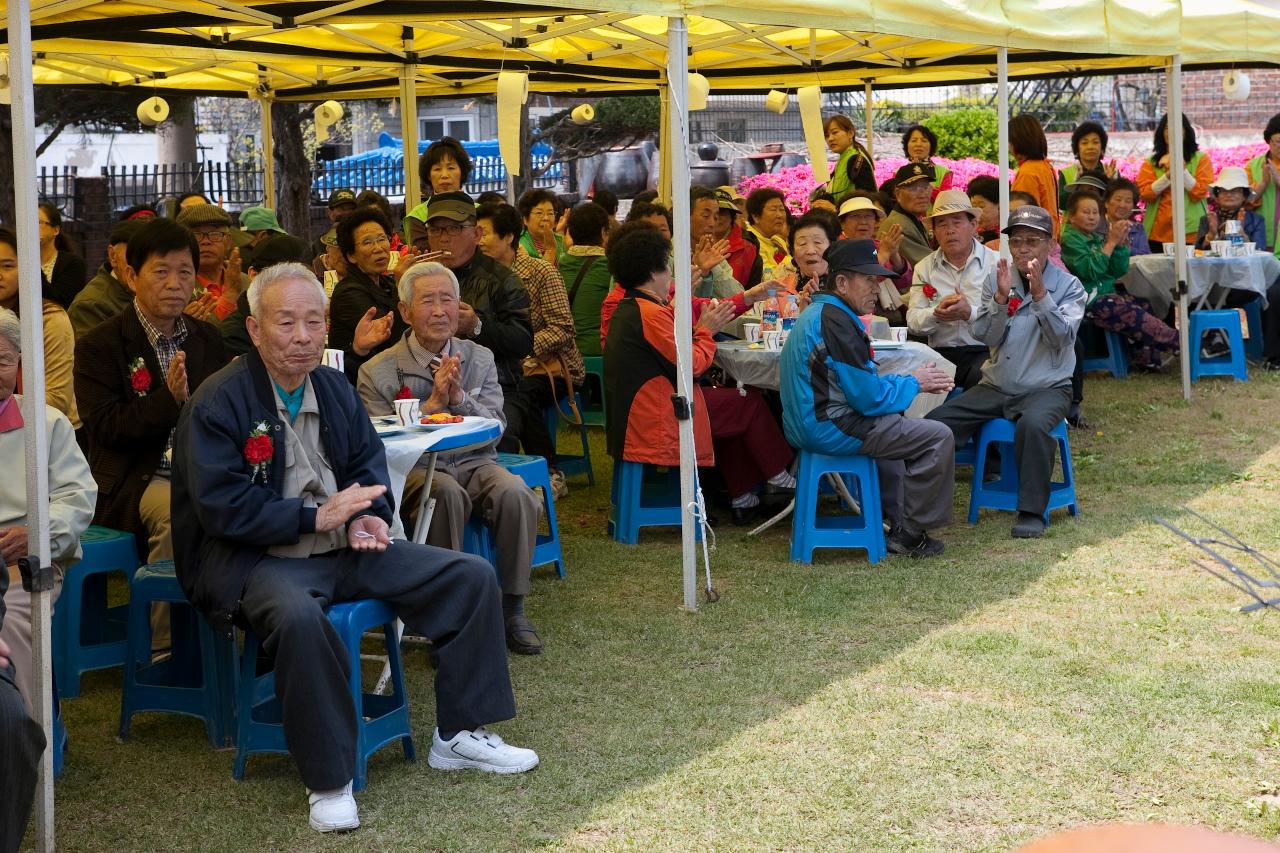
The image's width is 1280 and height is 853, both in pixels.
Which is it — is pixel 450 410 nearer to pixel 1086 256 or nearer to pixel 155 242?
pixel 155 242

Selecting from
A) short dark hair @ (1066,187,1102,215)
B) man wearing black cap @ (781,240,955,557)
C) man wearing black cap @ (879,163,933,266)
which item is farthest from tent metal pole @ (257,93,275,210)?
man wearing black cap @ (781,240,955,557)

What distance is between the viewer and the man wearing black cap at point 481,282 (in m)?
6.66

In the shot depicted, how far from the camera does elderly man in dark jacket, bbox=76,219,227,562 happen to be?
4.98m

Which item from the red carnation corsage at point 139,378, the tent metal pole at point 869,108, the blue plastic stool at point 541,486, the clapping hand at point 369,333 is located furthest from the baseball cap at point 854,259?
the tent metal pole at point 869,108

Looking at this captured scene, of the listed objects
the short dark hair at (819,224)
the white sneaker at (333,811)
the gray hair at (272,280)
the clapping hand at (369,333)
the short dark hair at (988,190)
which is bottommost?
the white sneaker at (333,811)

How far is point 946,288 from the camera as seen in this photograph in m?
7.75

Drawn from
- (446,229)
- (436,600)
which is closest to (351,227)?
(446,229)

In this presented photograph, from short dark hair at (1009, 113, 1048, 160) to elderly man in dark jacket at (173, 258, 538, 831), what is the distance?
25.5ft

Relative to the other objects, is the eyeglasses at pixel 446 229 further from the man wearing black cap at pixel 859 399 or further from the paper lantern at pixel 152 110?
the paper lantern at pixel 152 110

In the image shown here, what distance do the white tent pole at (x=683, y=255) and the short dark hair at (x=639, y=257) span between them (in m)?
0.99

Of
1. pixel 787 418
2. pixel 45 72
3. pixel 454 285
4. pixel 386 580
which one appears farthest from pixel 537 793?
pixel 45 72

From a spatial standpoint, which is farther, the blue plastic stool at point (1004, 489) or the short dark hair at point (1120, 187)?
the short dark hair at point (1120, 187)

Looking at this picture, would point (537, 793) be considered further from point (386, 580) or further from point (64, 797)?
point (64, 797)

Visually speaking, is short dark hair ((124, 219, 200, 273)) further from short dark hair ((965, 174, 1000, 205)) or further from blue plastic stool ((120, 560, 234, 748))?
short dark hair ((965, 174, 1000, 205))
